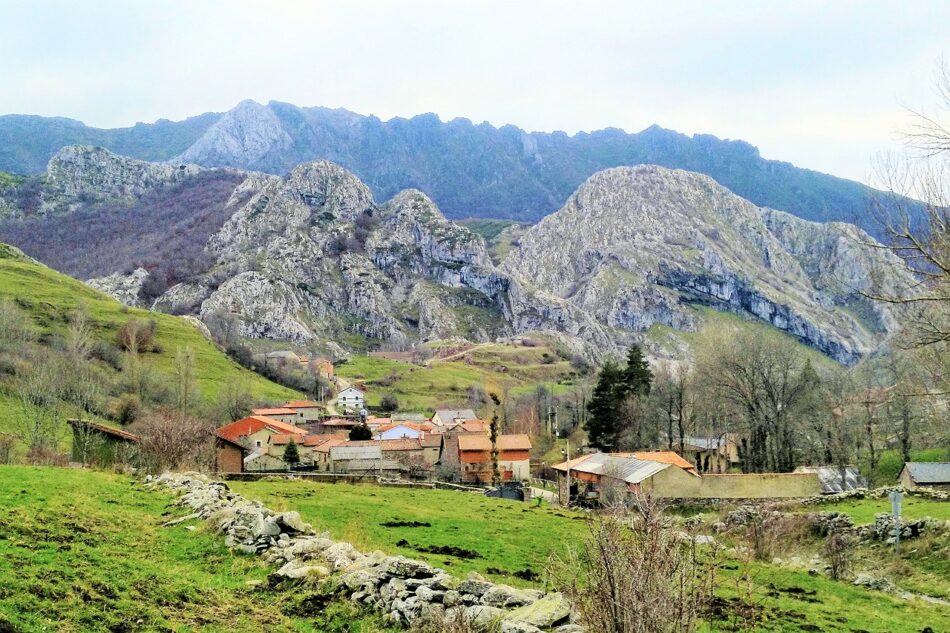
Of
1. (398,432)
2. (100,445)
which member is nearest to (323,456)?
(398,432)

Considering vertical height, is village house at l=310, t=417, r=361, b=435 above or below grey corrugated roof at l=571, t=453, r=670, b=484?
below

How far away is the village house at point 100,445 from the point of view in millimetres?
33812

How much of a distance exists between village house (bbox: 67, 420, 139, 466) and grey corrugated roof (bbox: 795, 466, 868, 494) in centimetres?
4313

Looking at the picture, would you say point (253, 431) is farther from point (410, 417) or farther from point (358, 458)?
→ point (410, 417)

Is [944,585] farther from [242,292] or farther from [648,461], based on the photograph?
[242,292]

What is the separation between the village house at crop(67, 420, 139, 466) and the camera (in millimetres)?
33812

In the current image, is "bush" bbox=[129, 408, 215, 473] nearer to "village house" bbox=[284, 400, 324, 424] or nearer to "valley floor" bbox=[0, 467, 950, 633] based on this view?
"valley floor" bbox=[0, 467, 950, 633]

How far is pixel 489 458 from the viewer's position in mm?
63656

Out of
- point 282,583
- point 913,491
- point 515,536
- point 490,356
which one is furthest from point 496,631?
point 490,356

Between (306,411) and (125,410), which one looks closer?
Answer: (125,410)

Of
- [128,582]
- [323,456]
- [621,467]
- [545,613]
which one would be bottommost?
[323,456]

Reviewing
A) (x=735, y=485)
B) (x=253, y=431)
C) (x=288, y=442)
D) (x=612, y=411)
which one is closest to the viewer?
(x=735, y=485)

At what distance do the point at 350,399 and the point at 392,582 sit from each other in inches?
4131

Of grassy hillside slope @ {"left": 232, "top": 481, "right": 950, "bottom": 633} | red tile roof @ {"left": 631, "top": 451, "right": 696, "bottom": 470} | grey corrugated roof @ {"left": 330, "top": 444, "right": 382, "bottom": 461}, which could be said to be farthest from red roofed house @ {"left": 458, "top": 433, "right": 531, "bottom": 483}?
grassy hillside slope @ {"left": 232, "top": 481, "right": 950, "bottom": 633}
